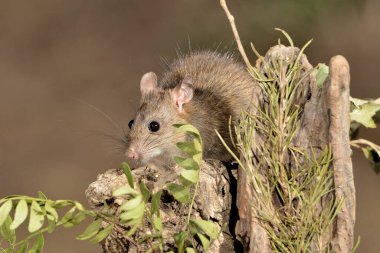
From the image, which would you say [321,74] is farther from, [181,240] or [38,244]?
[38,244]

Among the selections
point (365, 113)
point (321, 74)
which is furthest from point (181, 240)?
point (365, 113)

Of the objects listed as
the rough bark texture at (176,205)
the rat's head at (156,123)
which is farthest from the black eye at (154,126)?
the rough bark texture at (176,205)

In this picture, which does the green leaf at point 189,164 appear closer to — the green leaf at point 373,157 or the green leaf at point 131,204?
the green leaf at point 131,204

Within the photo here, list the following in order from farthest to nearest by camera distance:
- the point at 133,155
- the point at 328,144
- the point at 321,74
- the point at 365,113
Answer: the point at 133,155 < the point at 365,113 < the point at 321,74 < the point at 328,144

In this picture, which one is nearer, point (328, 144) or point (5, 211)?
point (5, 211)

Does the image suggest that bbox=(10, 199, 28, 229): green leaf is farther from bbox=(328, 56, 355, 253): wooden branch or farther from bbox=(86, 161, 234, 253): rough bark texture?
bbox=(328, 56, 355, 253): wooden branch

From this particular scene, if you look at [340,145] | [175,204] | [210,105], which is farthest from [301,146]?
[210,105]

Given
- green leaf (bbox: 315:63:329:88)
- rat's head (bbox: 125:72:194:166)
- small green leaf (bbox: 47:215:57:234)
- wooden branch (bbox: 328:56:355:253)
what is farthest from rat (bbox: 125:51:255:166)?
small green leaf (bbox: 47:215:57:234)
